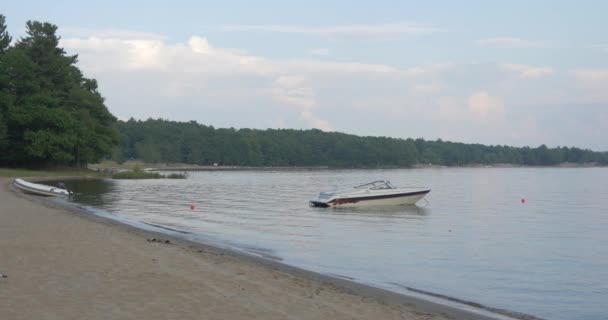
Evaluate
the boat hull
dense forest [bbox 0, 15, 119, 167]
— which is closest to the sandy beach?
the boat hull

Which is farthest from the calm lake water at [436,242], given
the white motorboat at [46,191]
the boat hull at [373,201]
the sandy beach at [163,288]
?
the white motorboat at [46,191]

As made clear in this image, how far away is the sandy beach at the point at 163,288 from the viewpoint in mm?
9383

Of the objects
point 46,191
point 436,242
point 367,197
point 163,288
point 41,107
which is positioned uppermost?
point 41,107

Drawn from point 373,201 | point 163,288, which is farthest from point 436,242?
point 373,201

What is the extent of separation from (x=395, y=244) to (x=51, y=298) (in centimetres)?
1473

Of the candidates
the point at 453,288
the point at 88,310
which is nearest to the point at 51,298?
the point at 88,310

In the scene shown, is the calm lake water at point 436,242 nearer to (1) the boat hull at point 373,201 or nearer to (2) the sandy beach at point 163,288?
(1) the boat hull at point 373,201

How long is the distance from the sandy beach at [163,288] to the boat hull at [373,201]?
22636mm

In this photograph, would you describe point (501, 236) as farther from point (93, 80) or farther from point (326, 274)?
point (93, 80)

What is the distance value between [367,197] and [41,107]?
154 feet

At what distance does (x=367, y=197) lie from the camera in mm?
40719

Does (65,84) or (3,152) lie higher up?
(65,84)

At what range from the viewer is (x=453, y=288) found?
14.3 metres

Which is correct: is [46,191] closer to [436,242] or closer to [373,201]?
[373,201]
